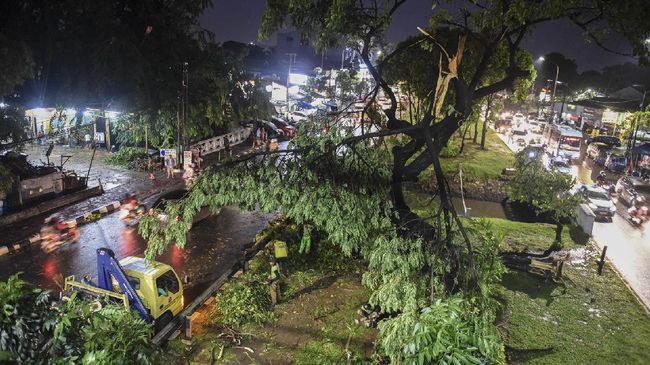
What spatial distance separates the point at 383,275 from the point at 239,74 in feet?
73.9

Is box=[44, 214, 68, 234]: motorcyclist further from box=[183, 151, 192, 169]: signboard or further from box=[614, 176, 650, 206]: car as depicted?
box=[614, 176, 650, 206]: car

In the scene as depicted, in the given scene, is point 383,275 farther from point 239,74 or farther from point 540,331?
point 239,74

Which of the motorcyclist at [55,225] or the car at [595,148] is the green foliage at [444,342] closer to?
the motorcyclist at [55,225]

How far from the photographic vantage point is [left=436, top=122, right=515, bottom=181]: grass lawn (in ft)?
89.5

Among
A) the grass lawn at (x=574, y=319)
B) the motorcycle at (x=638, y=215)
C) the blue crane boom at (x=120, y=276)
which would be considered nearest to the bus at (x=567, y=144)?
the motorcycle at (x=638, y=215)

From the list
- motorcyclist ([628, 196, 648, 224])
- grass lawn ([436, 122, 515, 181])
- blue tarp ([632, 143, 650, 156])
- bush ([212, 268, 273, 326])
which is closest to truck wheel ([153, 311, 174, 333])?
bush ([212, 268, 273, 326])

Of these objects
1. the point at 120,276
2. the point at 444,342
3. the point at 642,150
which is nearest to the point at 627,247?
the point at 642,150

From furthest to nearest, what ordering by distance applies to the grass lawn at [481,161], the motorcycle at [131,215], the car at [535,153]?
the grass lawn at [481,161] < the car at [535,153] < the motorcycle at [131,215]

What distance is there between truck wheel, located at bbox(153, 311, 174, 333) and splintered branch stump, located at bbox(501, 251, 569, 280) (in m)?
10.1

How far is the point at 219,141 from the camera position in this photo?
32.5 meters

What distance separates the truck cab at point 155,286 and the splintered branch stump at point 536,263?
994 centimetres

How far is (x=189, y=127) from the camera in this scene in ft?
83.6

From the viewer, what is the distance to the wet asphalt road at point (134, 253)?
1328cm

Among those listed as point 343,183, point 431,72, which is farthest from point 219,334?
point 431,72
